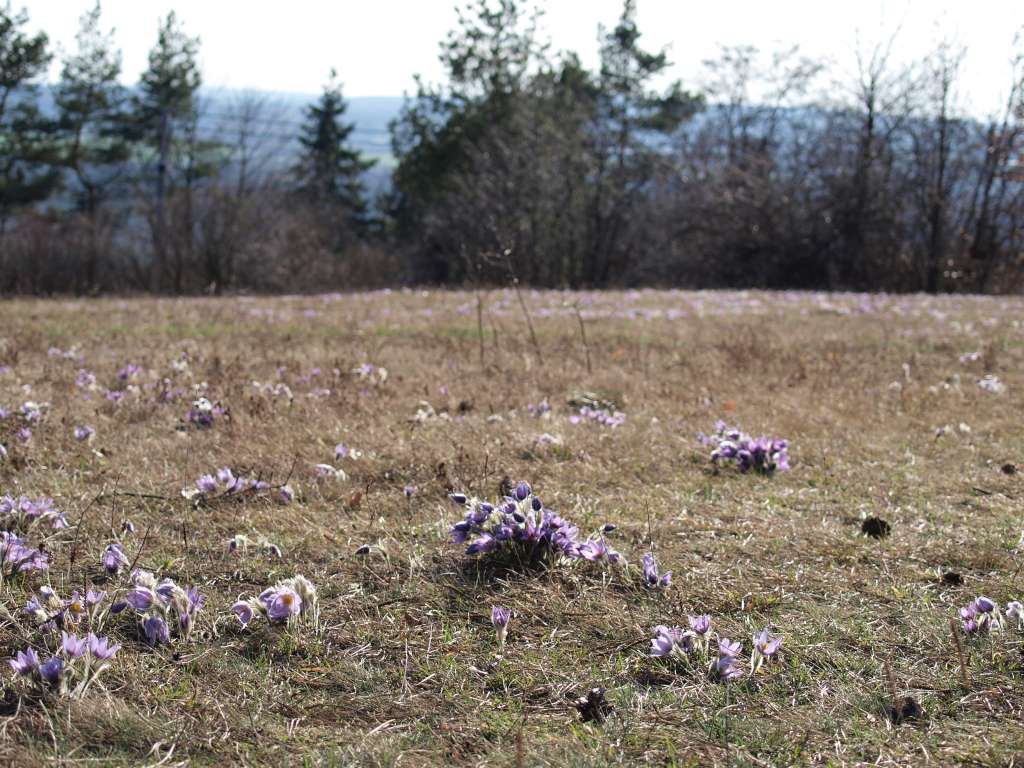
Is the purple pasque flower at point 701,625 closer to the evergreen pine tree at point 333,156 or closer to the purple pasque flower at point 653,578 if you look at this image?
the purple pasque flower at point 653,578

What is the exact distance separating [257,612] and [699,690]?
1180 mm

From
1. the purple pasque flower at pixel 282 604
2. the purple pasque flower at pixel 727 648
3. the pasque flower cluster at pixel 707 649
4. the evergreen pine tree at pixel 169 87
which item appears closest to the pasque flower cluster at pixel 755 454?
the pasque flower cluster at pixel 707 649

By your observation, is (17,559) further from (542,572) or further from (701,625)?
(701,625)

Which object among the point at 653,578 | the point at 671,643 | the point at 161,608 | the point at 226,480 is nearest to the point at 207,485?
the point at 226,480

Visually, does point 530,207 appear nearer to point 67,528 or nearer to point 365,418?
point 365,418

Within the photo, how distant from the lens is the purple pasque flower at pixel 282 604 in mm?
2264

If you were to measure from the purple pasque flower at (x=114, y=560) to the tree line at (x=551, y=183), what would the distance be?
471 inches

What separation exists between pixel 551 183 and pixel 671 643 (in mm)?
27671

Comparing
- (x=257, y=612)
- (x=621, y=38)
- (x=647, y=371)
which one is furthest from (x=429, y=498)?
(x=621, y=38)

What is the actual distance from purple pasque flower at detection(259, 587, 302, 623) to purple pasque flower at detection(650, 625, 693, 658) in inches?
37.8

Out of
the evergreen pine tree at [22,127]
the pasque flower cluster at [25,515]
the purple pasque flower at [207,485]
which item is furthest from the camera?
the evergreen pine tree at [22,127]

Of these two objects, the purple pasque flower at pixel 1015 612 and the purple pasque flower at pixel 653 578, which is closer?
the purple pasque flower at pixel 1015 612

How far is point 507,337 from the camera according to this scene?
28.2 ft

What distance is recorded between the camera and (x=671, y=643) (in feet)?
6.96
